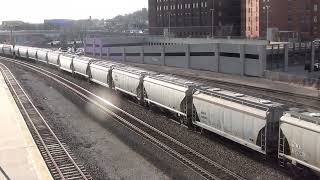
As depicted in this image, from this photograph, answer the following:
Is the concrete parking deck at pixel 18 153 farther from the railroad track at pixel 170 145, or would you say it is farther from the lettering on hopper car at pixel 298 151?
the lettering on hopper car at pixel 298 151

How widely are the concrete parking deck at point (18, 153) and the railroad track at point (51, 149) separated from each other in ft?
1.27

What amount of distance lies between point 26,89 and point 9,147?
946 inches

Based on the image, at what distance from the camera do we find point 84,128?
27.0 m

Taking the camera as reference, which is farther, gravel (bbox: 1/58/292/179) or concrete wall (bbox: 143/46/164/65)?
concrete wall (bbox: 143/46/164/65)

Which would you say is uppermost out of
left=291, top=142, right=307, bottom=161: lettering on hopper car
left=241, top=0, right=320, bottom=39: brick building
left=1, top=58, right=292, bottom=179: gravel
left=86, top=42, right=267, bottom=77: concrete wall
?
left=241, top=0, right=320, bottom=39: brick building

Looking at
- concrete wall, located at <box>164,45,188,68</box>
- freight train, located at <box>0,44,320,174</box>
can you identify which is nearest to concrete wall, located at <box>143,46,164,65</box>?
concrete wall, located at <box>164,45,188,68</box>

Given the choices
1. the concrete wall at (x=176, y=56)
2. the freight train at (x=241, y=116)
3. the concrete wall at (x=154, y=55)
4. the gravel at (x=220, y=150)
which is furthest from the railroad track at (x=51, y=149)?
the concrete wall at (x=154, y=55)

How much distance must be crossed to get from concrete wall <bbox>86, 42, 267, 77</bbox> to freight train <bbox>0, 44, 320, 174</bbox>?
33.1 metres

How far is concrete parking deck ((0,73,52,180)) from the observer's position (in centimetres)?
1770

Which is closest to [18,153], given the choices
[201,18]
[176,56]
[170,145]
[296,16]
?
[170,145]

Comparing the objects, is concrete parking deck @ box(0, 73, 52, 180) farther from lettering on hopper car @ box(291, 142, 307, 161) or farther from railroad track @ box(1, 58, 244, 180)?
lettering on hopper car @ box(291, 142, 307, 161)

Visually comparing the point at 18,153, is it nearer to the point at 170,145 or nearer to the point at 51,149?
the point at 51,149

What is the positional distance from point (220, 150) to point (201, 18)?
124835 millimetres

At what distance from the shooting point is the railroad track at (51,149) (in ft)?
60.1
